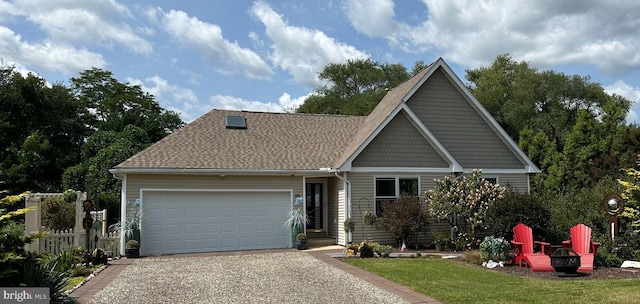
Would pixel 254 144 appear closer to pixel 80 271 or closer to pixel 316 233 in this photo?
pixel 316 233

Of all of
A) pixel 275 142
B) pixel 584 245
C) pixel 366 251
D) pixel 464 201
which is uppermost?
pixel 275 142

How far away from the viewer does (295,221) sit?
52.9 ft

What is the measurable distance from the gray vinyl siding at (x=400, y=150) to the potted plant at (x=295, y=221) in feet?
8.14

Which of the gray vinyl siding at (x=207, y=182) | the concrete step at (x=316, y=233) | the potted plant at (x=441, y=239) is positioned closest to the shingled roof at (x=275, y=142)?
the gray vinyl siding at (x=207, y=182)

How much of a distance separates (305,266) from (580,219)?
27.2ft

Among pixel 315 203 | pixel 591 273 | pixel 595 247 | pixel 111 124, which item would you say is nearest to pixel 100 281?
pixel 315 203

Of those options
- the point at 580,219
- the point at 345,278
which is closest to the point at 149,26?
the point at 345,278

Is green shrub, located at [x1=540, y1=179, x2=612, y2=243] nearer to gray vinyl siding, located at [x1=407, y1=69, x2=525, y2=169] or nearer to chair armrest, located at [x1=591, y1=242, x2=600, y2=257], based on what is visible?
chair armrest, located at [x1=591, y1=242, x2=600, y2=257]

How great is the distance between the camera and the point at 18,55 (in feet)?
103

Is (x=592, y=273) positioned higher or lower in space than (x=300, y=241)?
lower

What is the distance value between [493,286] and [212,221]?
30.7ft

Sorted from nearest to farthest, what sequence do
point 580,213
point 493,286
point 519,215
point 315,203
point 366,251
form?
point 493,286, point 366,251, point 519,215, point 580,213, point 315,203

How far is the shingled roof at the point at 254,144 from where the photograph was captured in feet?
51.7

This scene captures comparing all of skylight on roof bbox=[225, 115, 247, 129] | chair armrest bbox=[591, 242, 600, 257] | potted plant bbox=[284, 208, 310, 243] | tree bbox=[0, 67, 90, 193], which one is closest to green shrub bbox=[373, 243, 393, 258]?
potted plant bbox=[284, 208, 310, 243]
